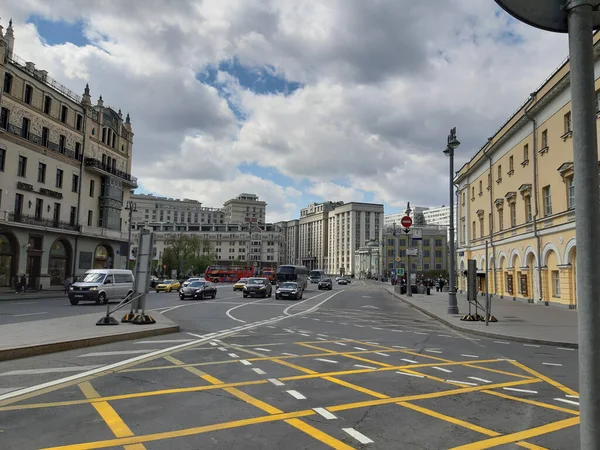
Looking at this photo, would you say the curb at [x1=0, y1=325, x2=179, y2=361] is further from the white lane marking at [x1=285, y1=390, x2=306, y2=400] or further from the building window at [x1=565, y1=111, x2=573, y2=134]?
the building window at [x1=565, y1=111, x2=573, y2=134]

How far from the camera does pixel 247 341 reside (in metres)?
12.5

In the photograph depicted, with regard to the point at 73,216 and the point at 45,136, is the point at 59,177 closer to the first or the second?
the point at 45,136

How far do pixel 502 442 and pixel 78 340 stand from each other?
974cm

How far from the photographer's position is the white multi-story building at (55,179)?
37.9 m

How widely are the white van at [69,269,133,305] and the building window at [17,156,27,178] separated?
18.1 m

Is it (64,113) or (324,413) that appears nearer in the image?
(324,413)

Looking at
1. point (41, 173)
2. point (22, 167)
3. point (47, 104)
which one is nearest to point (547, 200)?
point (22, 167)

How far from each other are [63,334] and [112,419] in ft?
24.8

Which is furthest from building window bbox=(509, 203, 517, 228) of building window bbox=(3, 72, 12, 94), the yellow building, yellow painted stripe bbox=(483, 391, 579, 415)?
building window bbox=(3, 72, 12, 94)

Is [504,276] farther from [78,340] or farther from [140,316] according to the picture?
[78,340]

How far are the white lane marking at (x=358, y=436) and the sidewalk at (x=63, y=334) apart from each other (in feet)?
25.4

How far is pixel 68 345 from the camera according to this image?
10.7 metres

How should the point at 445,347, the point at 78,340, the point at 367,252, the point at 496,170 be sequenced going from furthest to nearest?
the point at 367,252 → the point at 496,170 → the point at 445,347 → the point at 78,340

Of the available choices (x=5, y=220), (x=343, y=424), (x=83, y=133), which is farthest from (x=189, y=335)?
(x=83, y=133)
